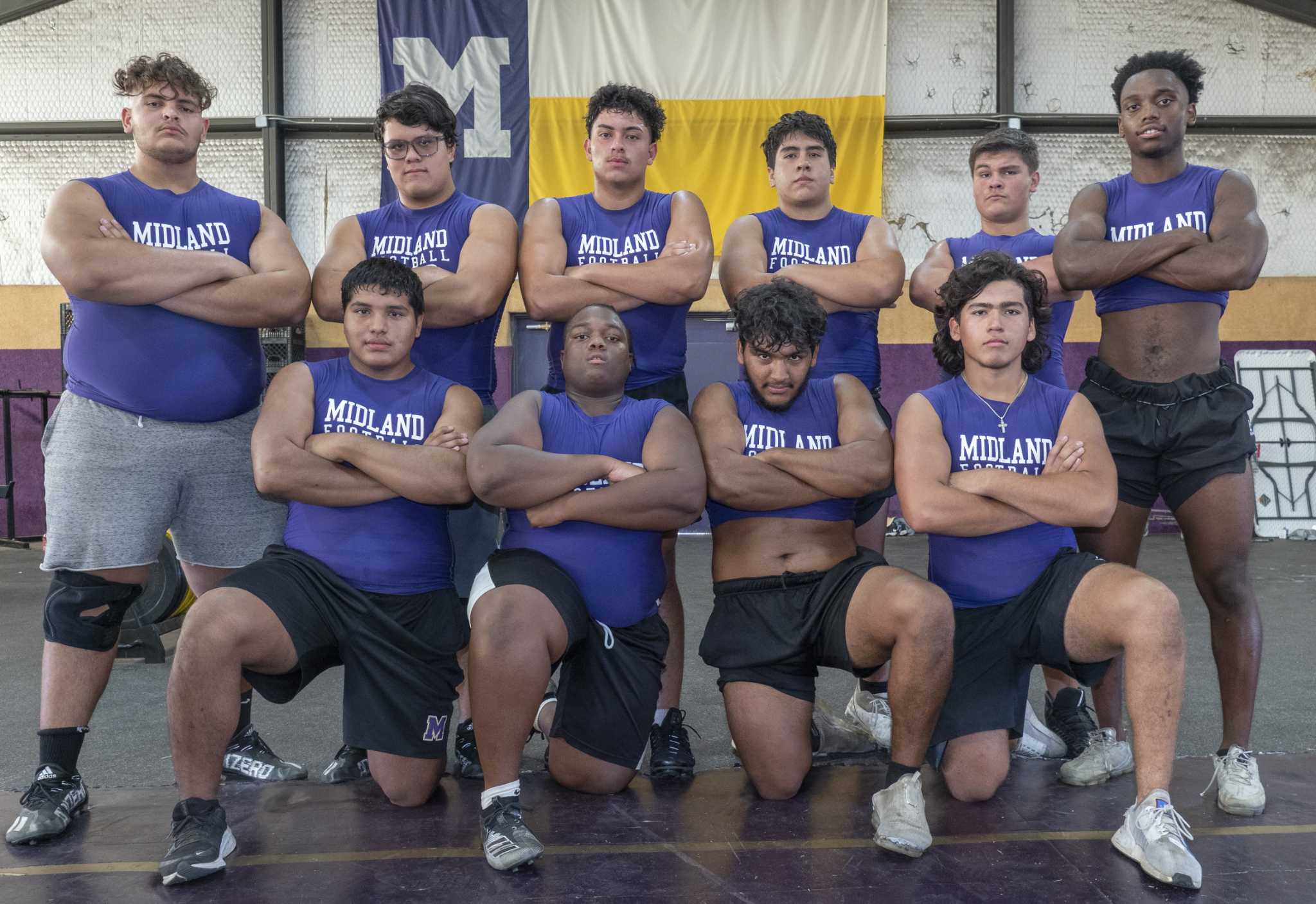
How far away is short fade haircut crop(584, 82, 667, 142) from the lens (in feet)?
11.8

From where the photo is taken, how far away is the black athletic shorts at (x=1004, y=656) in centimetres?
295

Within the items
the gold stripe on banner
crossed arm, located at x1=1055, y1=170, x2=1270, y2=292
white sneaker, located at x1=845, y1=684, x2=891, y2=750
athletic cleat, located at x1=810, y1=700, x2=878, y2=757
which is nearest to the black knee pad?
athletic cleat, located at x1=810, y1=700, x2=878, y2=757

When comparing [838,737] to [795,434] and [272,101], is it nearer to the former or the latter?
[795,434]

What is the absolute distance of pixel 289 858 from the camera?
269cm

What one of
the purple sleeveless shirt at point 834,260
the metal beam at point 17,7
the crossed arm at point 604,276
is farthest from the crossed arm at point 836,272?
the metal beam at point 17,7

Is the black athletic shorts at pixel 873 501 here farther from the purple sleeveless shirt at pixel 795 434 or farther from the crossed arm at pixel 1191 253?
the crossed arm at pixel 1191 253

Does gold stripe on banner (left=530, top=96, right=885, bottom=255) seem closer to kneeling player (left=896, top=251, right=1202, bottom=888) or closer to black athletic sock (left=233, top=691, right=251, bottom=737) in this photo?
kneeling player (left=896, top=251, right=1202, bottom=888)

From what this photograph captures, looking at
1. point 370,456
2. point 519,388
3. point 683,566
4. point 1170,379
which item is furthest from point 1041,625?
point 519,388

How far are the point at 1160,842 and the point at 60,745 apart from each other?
3.04 metres

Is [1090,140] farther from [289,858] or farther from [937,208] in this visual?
[289,858]

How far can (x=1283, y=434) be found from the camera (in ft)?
30.1

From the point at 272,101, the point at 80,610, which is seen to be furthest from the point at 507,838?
the point at 272,101

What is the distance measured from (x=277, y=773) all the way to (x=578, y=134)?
23.5 feet

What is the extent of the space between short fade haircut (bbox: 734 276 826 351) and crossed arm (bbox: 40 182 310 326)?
4.71 feet
